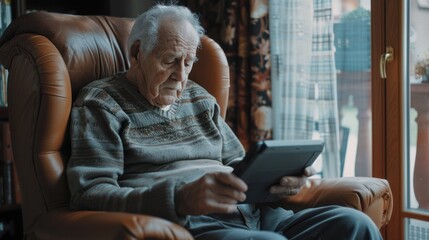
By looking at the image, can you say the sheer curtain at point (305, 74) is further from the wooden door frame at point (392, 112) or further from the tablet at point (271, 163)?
the tablet at point (271, 163)

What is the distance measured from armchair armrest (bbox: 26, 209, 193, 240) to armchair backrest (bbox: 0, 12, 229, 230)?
6.0 inches

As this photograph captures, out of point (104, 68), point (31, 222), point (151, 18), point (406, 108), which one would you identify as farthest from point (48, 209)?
point (406, 108)

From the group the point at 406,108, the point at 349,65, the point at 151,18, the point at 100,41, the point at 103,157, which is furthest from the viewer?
the point at 349,65

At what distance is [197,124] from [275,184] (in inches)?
15.8

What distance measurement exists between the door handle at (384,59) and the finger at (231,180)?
1.27m

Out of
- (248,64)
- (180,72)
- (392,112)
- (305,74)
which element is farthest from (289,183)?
(248,64)

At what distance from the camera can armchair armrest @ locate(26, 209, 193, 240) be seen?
1252 mm

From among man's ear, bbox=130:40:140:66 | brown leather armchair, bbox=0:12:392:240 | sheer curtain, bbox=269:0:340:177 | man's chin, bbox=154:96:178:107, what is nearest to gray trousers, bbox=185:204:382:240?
brown leather armchair, bbox=0:12:392:240

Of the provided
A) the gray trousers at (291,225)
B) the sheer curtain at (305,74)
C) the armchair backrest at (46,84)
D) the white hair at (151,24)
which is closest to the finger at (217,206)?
the gray trousers at (291,225)

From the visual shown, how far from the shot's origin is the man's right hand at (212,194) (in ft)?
4.49

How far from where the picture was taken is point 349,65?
2.68m

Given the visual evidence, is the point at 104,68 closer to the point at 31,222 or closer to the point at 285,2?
the point at 31,222

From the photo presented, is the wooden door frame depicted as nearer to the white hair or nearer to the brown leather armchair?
the brown leather armchair

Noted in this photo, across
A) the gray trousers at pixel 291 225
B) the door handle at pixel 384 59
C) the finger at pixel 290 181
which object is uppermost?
the door handle at pixel 384 59
